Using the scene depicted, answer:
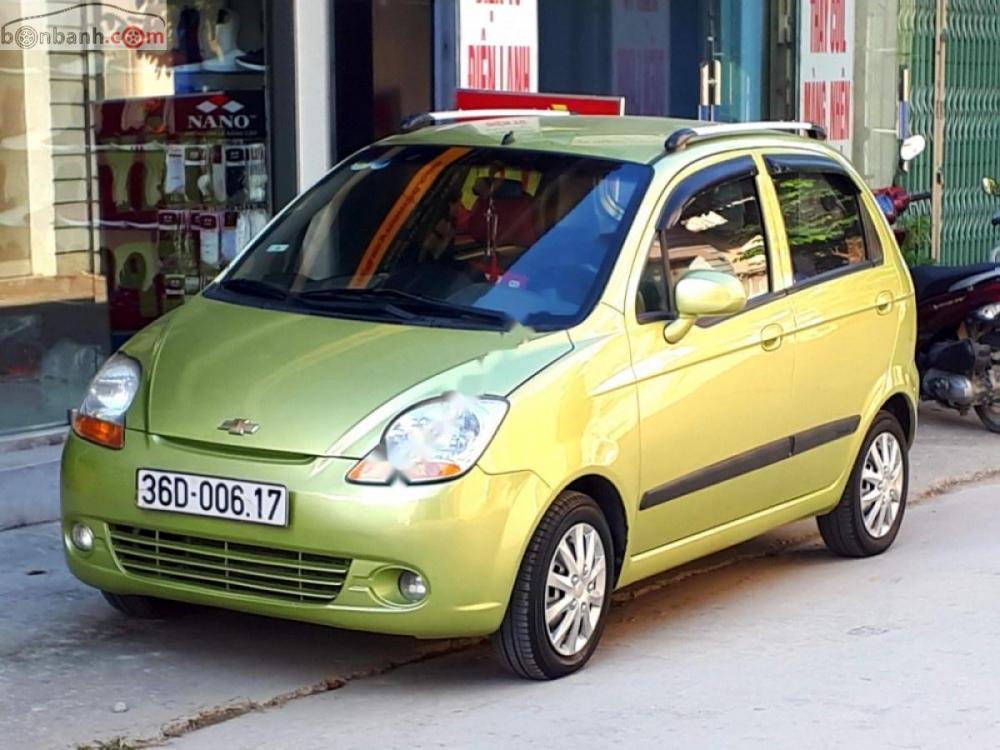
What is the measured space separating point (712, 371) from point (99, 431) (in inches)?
81.5

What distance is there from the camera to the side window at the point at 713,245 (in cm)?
636

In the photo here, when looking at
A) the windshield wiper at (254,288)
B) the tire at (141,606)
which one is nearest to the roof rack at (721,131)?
the windshield wiper at (254,288)

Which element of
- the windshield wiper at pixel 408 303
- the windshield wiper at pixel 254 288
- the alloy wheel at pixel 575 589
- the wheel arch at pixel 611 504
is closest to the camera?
the alloy wheel at pixel 575 589

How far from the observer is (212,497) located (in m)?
5.54

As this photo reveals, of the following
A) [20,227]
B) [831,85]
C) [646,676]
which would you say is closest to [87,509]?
[646,676]

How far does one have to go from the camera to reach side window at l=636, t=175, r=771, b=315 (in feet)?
20.9

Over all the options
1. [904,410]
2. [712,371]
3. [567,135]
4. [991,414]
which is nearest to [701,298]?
[712,371]

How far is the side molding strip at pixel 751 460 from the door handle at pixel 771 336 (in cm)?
35

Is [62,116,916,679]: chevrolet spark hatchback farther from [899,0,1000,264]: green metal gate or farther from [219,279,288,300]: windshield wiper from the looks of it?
[899,0,1000,264]: green metal gate

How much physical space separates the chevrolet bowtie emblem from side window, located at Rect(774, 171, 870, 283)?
8.08ft

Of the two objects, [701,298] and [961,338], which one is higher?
[701,298]

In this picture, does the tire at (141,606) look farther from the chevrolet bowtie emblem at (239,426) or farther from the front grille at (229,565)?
the chevrolet bowtie emblem at (239,426)

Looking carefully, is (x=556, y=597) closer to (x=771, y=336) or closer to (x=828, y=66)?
(x=771, y=336)

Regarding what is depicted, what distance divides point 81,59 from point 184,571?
3.86 meters
